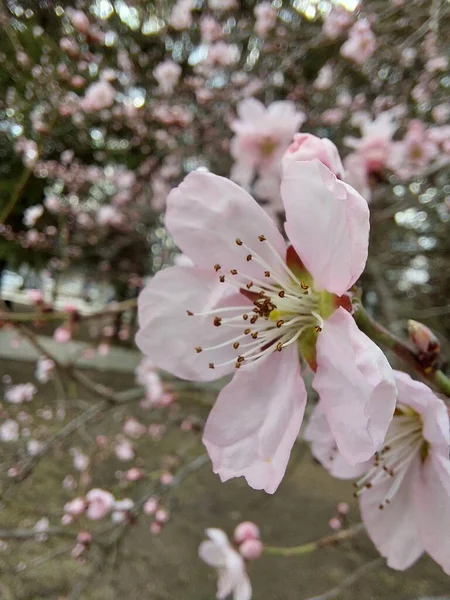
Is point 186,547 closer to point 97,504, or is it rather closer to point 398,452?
point 97,504

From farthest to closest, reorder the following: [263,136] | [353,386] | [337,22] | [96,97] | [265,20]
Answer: [265,20] → [96,97] → [337,22] → [263,136] → [353,386]

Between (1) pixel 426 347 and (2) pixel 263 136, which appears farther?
(2) pixel 263 136

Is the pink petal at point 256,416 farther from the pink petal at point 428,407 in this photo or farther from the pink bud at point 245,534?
the pink bud at point 245,534

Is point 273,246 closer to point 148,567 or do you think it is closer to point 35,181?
point 148,567

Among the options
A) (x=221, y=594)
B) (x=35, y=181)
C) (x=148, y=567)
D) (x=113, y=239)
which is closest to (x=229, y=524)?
(x=148, y=567)

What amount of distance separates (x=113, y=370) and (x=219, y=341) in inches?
143

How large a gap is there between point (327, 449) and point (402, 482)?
65 mm

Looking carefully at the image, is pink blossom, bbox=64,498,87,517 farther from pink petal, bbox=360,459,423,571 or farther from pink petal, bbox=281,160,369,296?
pink petal, bbox=281,160,369,296

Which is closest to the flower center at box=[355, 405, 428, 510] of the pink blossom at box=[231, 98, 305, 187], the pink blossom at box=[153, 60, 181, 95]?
the pink blossom at box=[231, 98, 305, 187]

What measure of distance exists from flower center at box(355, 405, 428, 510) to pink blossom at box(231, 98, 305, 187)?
733 mm

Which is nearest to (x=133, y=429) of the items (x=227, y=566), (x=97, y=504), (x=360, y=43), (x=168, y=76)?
(x=97, y=504)

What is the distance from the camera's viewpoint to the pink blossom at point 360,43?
1810 mm

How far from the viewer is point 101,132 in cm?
268

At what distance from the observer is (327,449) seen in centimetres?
42
